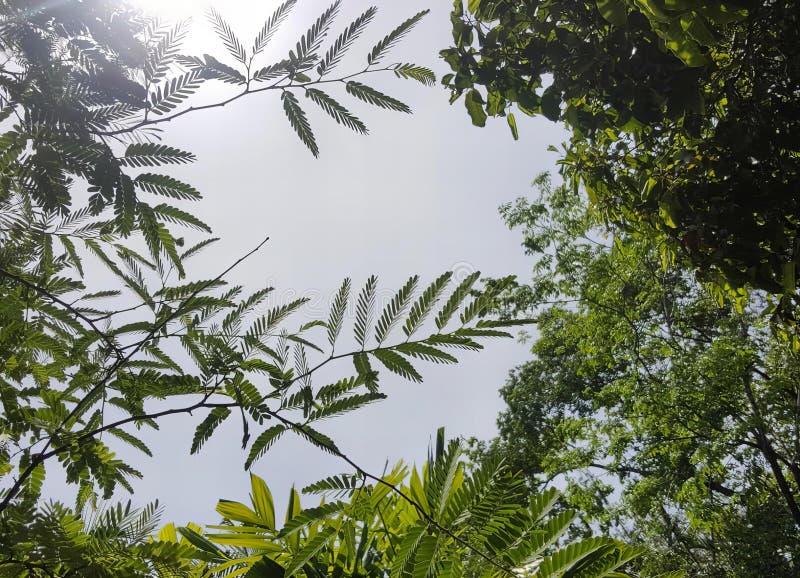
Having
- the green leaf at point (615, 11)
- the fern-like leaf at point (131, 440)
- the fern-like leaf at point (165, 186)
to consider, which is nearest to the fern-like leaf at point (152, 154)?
the fern-like leaf at point (165, 186)

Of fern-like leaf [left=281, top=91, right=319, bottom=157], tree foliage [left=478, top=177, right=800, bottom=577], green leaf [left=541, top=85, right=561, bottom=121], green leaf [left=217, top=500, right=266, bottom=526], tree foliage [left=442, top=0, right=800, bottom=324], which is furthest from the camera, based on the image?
tree foliage [left=478, top=177, right=800, bottom=577]

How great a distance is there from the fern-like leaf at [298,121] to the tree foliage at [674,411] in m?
6.84

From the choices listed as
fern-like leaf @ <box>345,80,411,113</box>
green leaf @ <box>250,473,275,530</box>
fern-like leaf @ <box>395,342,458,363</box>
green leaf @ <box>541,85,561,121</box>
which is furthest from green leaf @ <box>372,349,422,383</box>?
green leaf @ <box>541,85,561,121</box>

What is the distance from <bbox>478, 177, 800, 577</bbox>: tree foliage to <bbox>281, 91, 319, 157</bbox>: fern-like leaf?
6.84 m

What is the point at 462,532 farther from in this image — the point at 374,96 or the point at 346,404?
the point at 374,96

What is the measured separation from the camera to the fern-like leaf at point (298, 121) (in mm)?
1325

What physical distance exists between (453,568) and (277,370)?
652mm

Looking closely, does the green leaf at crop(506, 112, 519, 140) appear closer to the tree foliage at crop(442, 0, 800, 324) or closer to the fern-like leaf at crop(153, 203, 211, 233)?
the tree foliage at crop(442, 0, 800, 324)

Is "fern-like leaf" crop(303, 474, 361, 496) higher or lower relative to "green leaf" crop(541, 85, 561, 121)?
lower

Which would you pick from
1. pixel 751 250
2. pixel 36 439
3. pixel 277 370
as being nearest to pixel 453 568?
pixel 277 370

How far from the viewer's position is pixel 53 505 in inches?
38.1

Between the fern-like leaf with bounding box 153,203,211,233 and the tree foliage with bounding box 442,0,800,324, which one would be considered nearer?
the fern-like leaf with bounding box 153,203,211,233

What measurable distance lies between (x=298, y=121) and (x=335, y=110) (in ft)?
0.37

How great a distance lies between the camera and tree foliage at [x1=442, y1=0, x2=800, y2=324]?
2.18 m
